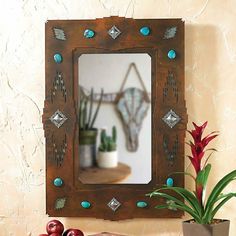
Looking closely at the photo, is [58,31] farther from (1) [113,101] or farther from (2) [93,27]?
(1) [113,101]

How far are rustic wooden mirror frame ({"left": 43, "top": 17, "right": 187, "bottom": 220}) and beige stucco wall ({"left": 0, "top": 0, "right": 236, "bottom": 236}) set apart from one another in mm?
53

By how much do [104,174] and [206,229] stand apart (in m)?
0.46

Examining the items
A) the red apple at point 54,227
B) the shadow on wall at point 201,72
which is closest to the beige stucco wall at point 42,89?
the shadow on wall at point 201,72

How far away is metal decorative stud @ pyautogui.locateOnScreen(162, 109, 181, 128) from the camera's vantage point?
2.19m

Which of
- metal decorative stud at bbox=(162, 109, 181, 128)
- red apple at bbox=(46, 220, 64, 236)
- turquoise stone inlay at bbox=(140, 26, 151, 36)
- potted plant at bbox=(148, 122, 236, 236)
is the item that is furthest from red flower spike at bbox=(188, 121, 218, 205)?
red apple at bbox=(46, 220, 64, 236)

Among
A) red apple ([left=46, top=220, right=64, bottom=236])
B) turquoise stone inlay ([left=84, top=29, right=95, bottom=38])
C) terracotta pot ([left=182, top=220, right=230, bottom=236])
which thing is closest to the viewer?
terracotta pot ([left=182, top=220, right=230, bottom=236])

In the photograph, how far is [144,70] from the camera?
7.18 feet

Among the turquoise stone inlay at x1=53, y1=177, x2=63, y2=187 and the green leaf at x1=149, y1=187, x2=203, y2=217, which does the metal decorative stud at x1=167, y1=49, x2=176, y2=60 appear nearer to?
the green leaf at x1=149, y1=187, x2=203, y2=217

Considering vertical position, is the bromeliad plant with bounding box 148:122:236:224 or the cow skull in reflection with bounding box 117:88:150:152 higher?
the cow skull in reflection with bounding box 117:88:150:152

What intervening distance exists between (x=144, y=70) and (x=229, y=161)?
1.58 ft

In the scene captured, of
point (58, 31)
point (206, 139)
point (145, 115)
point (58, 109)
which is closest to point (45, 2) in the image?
point (58, 31)

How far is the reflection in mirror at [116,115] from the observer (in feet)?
7.18

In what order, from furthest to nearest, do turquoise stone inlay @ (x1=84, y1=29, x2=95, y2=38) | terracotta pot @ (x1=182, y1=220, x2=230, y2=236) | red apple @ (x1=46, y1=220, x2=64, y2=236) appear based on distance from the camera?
turquoise stone inlay @ (x1=84, y1=29, x2=95, y2=38) < red apple @ (x1=46, y1=220, x2=64, y2=236) < terracotta pot @ (x1=182, y1=220, x2=230, y2=236)

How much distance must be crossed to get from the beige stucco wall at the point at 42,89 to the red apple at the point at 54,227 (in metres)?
0.16
